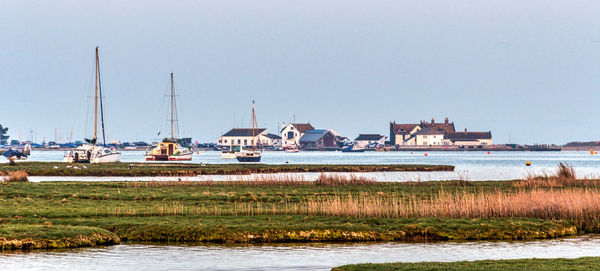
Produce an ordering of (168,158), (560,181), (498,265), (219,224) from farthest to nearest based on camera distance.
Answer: (168,158), (560,181), (219,224), (498,265)

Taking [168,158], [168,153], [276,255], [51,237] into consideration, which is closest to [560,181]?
[276,255]

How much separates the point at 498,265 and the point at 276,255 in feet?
25.1

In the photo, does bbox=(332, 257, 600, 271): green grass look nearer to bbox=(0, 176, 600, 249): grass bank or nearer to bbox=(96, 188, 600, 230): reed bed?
bbox=(0, 176, 600, 249): grass bank

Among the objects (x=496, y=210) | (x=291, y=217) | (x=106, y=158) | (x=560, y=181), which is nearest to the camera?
(x=291, y=217)

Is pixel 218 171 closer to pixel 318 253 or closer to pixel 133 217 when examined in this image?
pixel 133 217

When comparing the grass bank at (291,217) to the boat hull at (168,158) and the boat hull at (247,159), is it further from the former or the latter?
the boat hull at (247,159)

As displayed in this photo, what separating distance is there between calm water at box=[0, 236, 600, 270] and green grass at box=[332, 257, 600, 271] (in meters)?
1.68

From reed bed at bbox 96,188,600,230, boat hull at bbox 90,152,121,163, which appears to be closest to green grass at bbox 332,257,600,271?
reed bed at bbox 96,188,600,230

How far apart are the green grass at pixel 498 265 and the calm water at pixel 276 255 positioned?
1.68m

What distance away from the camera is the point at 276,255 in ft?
93.7

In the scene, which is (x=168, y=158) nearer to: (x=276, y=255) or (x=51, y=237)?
(x=51, y=237)

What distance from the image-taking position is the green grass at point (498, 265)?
2430 cm

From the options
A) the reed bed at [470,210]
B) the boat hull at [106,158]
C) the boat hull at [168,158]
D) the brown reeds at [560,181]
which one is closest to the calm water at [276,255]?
the reed bed at [470,210]

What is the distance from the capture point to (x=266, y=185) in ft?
198
